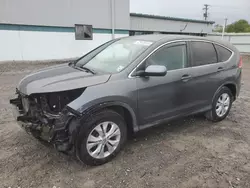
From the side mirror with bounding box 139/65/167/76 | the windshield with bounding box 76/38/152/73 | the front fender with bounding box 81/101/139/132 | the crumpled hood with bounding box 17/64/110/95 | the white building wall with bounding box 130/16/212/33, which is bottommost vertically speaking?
the front fender with bounding box 81/101/139/132

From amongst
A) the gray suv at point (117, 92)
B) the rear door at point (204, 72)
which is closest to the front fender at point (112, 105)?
the gray suv at point (117, 92)

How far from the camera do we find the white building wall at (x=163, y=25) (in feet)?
64.2

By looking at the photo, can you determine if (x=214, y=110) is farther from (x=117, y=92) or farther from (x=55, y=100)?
(x=55, y=100)

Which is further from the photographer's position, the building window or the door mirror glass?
the building window

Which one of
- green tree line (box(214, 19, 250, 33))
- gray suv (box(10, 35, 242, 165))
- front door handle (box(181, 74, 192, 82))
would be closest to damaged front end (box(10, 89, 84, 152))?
gray suv (box(10, 35, 242, 165))

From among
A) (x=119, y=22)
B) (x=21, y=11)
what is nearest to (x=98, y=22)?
(x=119, y=22)

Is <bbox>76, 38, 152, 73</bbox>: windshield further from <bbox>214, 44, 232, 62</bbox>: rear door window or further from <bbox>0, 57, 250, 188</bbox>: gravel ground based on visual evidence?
<bbox>214, 44, 232, 62</bbox>: rear door window

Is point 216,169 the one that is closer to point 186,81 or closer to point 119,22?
point 186,81

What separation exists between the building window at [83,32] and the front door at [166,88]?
13285 mm

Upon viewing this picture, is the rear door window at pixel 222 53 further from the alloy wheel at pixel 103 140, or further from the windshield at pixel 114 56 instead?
the alloy wheel at pixel 103 140

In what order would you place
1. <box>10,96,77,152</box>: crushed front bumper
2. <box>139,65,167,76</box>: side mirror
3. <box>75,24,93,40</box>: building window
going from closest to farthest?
1. <box>10,96,77,152</box>: crushed front bumper
2. <box>139,65,167,76</box>: side mirror
3. <box>75,24,93,40</box>: building window

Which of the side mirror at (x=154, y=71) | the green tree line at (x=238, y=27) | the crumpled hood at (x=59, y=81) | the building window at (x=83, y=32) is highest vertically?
the green tree line at (x=238, y=27)

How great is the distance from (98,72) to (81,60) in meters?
0.91

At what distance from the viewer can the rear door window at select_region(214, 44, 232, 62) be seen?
439 cm
